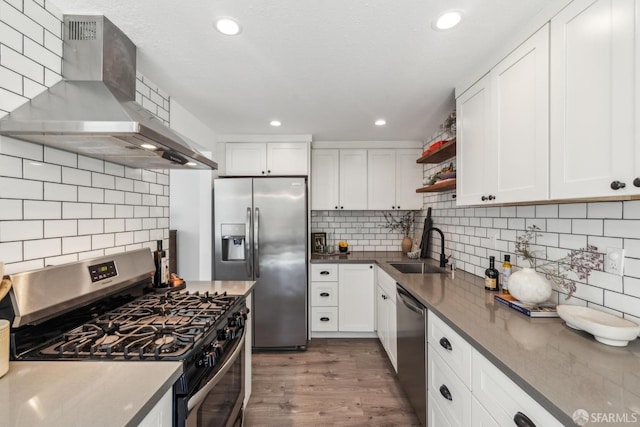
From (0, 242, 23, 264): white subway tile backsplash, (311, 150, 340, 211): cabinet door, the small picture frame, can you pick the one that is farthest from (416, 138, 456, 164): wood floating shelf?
(0, 242, 23, 264): white subway tile backsplash

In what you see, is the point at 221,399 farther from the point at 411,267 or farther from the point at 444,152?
the point at 444,152

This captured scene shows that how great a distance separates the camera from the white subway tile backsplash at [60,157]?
124cm

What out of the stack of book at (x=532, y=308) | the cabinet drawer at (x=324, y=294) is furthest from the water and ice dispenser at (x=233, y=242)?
the stack of book at (x=532, y=308)

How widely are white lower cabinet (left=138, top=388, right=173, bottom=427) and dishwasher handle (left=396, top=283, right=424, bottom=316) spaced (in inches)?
54.9

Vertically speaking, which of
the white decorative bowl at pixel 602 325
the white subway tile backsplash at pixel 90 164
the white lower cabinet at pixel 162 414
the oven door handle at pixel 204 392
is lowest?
the oven door handle at pixel 204 392

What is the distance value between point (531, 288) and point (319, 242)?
253 centimetres

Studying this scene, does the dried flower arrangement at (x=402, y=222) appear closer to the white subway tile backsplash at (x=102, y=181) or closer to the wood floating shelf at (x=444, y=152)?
Answer: the wood floating shelf at (x=444, y=152)

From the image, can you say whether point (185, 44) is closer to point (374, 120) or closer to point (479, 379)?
point (374, 120)

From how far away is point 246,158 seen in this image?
336 centimetres

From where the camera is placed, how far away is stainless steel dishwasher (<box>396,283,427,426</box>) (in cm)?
178

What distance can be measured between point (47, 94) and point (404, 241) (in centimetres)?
342

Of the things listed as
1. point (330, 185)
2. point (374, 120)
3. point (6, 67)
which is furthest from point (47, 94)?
point (330, 185)

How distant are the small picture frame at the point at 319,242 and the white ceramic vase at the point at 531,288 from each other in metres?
2.42

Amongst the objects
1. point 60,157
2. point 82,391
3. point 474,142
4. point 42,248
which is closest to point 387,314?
point 474,142
